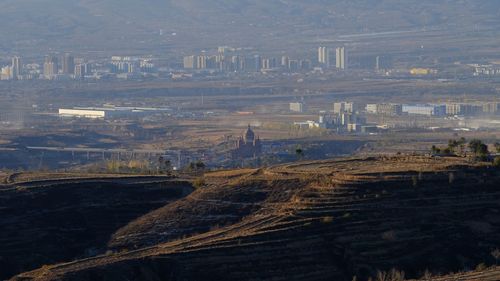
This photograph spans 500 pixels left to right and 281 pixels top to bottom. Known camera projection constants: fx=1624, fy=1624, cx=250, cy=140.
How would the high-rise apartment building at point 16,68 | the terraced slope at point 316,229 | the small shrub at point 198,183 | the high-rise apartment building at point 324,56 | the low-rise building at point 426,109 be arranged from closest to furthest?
the terraced slope at point 316,229 → the small shrub at point 198,183 → the low-rise building at point 426,109 → the high-rise apartment building at point 16,68 → the high-rise apartment building at point 324,56

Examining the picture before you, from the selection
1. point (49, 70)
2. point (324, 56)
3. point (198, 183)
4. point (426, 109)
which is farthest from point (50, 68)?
point (198, 183)

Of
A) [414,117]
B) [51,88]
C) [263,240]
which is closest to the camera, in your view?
[263,240]

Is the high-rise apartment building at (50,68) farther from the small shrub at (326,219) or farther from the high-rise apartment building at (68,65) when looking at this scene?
the small shrub at (326,219)

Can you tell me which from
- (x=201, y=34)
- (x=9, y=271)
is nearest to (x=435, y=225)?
(x=9, y=271)

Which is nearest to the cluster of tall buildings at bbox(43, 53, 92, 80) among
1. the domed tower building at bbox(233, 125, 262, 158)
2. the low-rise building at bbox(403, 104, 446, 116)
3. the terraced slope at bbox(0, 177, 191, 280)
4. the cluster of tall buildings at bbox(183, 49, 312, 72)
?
the cluster of tall buildings at bbox(183, 49, 312, 72)

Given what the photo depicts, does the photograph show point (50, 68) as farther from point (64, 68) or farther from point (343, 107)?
point (343, 107)

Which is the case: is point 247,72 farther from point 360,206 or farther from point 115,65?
point 360,206

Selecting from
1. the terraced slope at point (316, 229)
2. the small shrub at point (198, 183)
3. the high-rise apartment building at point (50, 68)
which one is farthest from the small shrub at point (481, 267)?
the high-rise apartment building at point (50, 68)
